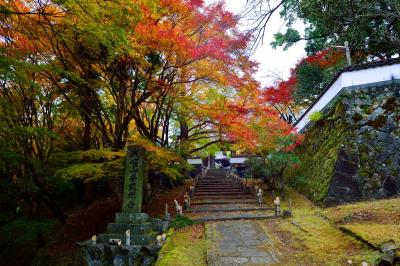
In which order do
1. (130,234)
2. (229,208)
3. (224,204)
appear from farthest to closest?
1. (224,204)
2. (229,208)
3. (130,234)

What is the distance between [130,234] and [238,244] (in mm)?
3582

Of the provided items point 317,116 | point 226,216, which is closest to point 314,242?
point 226,216

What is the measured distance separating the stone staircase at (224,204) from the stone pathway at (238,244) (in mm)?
1078

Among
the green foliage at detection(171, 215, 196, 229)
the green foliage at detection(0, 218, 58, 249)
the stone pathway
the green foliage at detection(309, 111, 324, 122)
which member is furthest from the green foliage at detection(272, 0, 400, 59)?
the green foliage at detection(0, 218, 58, 249)

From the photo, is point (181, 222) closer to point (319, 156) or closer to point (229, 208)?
point (229, 208)

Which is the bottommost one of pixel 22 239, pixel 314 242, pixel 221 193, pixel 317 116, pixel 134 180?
pixel 22 239

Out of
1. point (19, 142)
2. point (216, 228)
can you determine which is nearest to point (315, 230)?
point (216, 228)

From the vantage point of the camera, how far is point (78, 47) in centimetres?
1219

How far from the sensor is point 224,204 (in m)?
15.8

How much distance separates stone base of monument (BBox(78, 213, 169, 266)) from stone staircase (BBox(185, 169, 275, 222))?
8.54 feet

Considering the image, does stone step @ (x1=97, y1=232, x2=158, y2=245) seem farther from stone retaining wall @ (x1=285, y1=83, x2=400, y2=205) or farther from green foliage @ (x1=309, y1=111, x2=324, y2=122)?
green foliage @ (x1=309, y1=111, x2=324, y2=122)

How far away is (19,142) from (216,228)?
9383 mm

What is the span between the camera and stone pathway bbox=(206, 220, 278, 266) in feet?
23.8

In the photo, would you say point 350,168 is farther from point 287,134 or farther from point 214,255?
point 214,255
